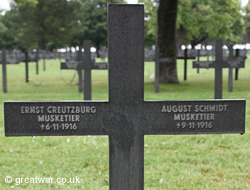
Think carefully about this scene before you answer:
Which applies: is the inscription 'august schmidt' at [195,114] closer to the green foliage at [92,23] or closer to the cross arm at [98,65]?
the cross arm at [98,65]

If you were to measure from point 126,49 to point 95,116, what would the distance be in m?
0.58

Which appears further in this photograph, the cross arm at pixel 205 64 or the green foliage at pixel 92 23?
the green foliage at pixel 92 23

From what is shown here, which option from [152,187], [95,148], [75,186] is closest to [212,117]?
[152,187]

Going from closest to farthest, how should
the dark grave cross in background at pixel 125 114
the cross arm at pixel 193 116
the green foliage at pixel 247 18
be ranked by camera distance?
the dark grave cross in background at pixel 125 114
the cross arm at pixel 193 116
the green foliage at pixel 247 18

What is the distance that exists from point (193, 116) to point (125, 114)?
0.54 m

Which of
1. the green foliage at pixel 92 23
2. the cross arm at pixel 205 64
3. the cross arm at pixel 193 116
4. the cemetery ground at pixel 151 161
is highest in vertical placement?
the green foliage at pixel 92 23

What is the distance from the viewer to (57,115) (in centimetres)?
324

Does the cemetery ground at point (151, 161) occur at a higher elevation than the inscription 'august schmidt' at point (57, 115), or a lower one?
lower

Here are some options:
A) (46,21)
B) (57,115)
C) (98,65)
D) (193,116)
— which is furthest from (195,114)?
(46,21)

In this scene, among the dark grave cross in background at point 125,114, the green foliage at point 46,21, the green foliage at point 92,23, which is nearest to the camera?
the dark grave cross in background at point 125,114

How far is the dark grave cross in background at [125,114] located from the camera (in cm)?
318

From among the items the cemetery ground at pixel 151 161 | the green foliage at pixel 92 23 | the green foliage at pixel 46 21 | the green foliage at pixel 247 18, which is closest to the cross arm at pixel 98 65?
the cemetery ground at pixel 151 161

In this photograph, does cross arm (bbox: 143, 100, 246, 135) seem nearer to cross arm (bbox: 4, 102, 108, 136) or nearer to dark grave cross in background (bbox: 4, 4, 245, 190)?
dark grave cross in background (bbox: 4, 4, 245, 190)

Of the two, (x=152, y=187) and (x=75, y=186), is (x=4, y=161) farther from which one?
(x=152, y=187)
